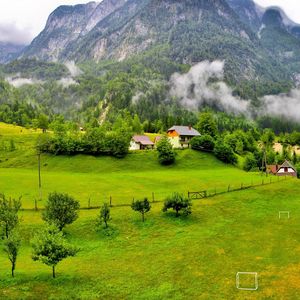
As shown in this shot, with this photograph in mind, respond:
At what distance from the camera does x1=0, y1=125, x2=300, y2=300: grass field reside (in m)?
44.0

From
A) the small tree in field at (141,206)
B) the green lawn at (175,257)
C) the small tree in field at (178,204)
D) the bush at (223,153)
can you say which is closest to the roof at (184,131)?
the bush at (223,153)

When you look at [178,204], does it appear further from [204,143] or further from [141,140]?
[141,140]

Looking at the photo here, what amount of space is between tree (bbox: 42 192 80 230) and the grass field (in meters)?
2.65

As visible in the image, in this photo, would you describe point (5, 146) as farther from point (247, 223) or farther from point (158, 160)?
point (247, 223)

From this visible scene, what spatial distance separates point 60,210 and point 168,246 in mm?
18875

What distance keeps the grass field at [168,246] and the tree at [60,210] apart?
2.65m

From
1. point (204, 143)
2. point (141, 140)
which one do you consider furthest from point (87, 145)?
point (204, 143)

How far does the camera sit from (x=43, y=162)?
13812 cm

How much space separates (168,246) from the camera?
192 ft

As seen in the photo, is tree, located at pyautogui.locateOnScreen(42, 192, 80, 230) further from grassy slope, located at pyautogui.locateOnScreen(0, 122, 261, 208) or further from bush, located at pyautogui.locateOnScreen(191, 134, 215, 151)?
bush, located at pyautogui.locateOnScreen(191, 134, 215, 151)

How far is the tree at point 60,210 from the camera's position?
63.8 meters

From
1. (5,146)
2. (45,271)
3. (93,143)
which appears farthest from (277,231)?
(5,146)

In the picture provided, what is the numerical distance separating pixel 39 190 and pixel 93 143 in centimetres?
5502

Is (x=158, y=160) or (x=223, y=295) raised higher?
(x=158, y=160)
